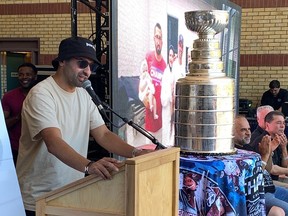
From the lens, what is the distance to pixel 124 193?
5.66 ft

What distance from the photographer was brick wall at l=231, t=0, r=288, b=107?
1077cm

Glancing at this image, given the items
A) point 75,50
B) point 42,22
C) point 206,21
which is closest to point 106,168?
point 75,50

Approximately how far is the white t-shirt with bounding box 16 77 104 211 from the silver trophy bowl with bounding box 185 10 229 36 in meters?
0.90

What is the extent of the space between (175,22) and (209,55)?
3474 mm

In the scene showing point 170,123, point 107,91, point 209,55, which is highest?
point 209,55

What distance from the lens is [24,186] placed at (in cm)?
246

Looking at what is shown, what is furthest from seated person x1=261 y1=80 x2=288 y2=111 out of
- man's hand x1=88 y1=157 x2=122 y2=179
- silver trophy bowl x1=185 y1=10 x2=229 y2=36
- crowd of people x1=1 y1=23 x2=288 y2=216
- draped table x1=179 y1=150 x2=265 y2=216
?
man's hand x1=88 y1=157 x2=122 y2=179

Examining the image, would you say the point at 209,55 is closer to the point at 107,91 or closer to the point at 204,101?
the point at 204,101

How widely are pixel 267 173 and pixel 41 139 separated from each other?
2.36 meters

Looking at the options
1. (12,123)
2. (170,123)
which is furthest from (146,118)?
(12,123)

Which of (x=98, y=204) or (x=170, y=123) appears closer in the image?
(x=98, y=204)

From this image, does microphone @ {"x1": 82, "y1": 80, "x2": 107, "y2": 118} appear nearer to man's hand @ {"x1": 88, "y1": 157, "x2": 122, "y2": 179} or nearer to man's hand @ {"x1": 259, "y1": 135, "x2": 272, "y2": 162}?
man's hand @ {"x1": 88, "y1": 157, "x2": 122, "y2": 179}

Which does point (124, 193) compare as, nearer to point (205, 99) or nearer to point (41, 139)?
point (41, 139)

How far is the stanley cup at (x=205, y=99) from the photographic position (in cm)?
279
